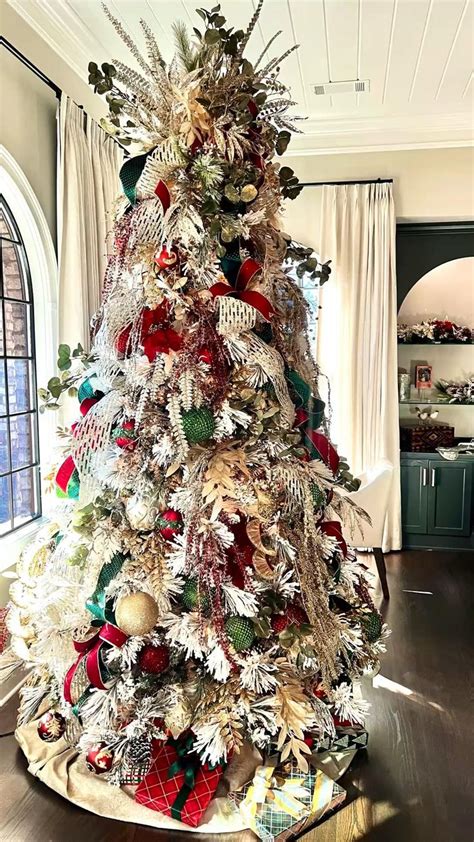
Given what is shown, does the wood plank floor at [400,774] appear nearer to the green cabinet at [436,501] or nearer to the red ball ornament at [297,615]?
the red ball ornament at [297,615]

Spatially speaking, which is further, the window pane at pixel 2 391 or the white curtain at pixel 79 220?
the white curtain at pixel 79 220

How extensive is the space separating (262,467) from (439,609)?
2150mm

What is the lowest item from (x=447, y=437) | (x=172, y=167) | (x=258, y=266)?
(x=447, y=437)

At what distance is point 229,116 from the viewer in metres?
1.80

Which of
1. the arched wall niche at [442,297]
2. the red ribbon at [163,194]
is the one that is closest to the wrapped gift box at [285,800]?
the red ribbon at [163,194]

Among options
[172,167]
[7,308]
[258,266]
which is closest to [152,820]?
[258,266]

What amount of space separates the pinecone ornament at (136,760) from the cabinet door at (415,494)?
10.5ft

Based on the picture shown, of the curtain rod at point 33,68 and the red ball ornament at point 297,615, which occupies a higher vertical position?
the curtain rod at point 33,68

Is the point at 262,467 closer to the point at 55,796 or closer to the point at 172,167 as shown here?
the point at 172,167

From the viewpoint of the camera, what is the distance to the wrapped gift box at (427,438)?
469cm

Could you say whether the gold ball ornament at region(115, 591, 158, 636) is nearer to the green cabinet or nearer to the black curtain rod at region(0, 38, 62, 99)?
the black curtain rod at region(0, 38, 62, 99)

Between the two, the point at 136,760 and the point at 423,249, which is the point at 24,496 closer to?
the point at 136,760

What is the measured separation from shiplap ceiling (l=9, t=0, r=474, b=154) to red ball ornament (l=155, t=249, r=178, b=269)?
1.84m

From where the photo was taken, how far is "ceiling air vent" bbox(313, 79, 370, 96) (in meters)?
3.78
